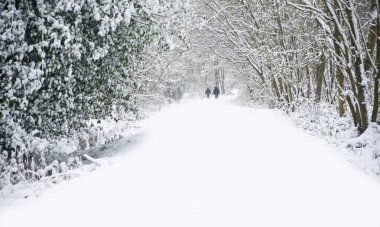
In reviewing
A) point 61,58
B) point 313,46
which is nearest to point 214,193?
point 61,58

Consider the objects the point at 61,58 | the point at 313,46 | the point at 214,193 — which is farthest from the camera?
the point at 313,46

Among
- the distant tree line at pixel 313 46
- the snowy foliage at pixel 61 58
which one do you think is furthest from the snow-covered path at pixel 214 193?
the distant tree line at pixel 313 46

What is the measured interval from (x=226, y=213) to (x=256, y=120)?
7071 mm

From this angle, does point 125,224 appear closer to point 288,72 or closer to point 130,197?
point 130,197

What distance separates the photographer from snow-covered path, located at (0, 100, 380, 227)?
12.6ft

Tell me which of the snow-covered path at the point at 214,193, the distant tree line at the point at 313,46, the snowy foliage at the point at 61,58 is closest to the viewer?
the snow-covered path at the point at 214,193

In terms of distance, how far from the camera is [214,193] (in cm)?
446

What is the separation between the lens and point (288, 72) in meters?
12.5

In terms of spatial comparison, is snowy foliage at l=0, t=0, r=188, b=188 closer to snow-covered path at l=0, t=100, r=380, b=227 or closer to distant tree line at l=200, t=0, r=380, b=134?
snow-covered path at l=0, t=100, r=380, b=227

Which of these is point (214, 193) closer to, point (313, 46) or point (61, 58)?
point (61, 58)

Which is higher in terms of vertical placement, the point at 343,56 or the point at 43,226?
the point at 343,56

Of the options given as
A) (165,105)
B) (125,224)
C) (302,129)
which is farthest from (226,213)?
(165,105)

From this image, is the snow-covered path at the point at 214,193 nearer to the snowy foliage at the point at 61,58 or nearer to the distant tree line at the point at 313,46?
the snowy foliage at the point at 61,58

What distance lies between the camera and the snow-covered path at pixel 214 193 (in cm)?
384
